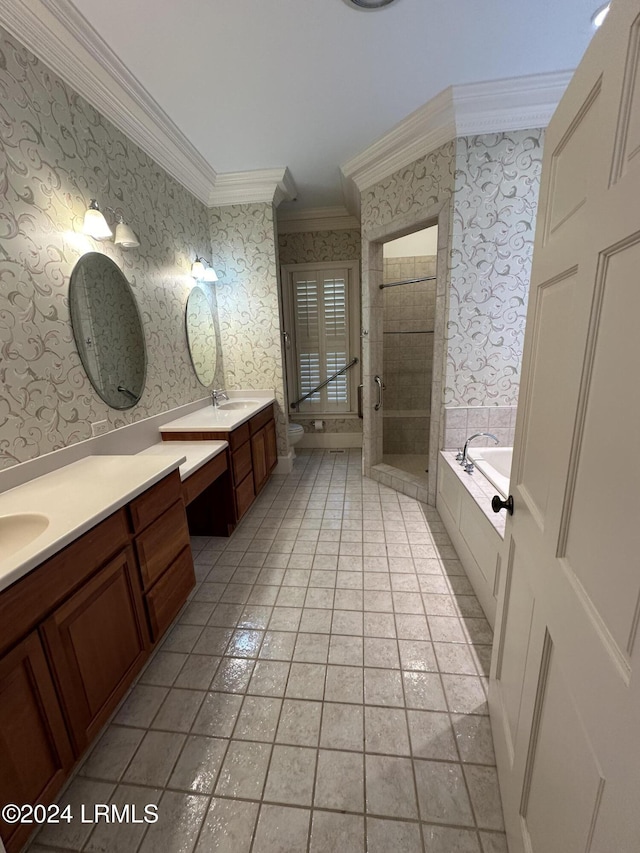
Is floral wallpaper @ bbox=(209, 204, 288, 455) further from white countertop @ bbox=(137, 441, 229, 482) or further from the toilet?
white countertop @ bbox=(137, 441, 229, 482)

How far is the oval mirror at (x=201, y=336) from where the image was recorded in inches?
111

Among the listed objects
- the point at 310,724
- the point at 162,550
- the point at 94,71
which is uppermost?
the point at 94,71

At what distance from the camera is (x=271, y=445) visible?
340 cm

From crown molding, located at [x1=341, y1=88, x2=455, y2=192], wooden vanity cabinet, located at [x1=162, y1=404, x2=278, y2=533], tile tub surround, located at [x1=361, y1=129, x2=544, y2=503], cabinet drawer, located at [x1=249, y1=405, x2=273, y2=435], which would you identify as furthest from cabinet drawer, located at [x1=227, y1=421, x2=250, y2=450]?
crown molding, located at [x1=341, y1=88, x2=455, y2=192]

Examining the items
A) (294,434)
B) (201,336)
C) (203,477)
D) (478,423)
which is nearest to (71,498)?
(203,477)

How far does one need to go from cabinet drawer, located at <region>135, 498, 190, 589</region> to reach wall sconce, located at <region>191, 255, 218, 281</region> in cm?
203

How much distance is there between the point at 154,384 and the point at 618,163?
2423 millimetres

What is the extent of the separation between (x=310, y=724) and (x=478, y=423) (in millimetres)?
2142

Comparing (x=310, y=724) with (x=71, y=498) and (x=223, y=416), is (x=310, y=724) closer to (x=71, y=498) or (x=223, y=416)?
(x=71, y=498)

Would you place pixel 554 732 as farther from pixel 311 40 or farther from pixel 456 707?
pixel 311 40

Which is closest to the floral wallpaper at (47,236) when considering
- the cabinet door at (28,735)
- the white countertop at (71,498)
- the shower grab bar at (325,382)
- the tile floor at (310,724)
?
the white countertop at (71,498)

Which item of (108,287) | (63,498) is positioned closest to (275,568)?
(63,498)

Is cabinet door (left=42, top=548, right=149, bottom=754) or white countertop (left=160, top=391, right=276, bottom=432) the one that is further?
white countertop (left=160, top=391, right=276, bottom=432)

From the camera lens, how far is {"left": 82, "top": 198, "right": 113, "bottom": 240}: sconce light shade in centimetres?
170
